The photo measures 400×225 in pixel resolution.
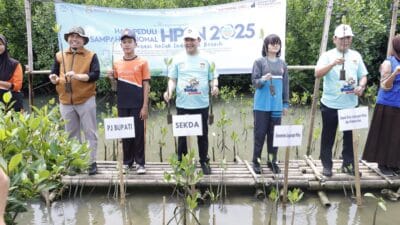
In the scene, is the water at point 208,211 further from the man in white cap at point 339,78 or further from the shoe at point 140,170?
the man in white cap at point 339,78

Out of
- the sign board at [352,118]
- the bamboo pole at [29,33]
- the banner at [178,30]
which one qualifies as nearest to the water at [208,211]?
the sign board at [352,118]

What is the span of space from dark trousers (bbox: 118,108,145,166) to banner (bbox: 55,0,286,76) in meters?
2.09

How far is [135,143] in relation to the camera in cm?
471

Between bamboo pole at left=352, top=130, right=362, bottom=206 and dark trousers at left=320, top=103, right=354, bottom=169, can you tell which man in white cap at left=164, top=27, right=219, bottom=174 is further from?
bamboo pole at left=352, top=130, right=362, bottom=206

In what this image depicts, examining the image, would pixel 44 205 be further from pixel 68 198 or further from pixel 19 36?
pixel 19 36

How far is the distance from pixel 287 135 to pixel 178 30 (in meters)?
3.27

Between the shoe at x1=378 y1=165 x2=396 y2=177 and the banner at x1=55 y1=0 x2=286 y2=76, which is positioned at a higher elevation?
the banner at x1=55 y1=0 x2=286 y2=76

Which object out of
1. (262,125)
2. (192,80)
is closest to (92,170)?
(192,80)

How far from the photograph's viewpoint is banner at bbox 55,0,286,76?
6.34 meters

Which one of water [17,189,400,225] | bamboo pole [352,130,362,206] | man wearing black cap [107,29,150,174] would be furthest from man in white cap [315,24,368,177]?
man wearing black cap [107,29,150,174]

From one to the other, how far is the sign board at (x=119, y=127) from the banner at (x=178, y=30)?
2.67 meters

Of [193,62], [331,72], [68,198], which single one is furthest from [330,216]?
[68,198]

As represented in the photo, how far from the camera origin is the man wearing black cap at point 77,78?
14.3ft

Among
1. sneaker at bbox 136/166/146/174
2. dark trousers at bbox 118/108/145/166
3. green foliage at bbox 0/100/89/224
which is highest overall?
green foliage at bbox 0/100/89/224
